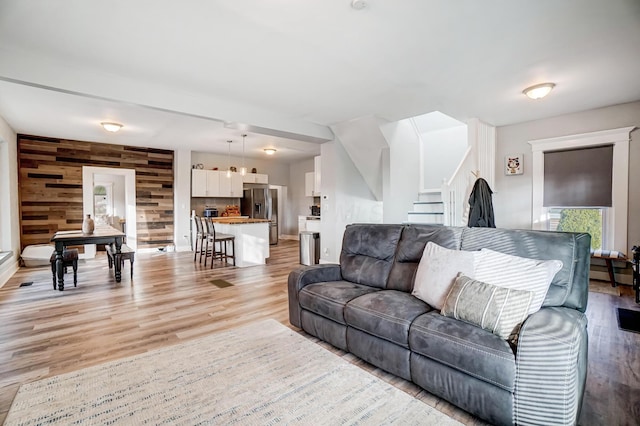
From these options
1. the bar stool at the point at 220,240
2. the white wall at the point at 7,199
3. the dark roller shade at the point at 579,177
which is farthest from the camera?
the bar stool at the point at 220,240

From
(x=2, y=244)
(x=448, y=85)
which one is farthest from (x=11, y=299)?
(x=448, y=85)

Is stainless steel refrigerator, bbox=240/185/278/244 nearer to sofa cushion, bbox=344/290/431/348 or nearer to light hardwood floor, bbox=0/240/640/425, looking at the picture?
light hardwood floor, bbox=0/240/640/425

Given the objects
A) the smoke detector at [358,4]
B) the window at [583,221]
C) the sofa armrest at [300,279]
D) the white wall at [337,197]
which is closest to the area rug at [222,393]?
the sofa armrest at [300,279]

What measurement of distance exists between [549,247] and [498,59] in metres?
2.05

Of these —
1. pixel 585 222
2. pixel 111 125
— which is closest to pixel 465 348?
pixel 585 222

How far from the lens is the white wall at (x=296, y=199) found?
989cm

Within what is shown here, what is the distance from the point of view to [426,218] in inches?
224

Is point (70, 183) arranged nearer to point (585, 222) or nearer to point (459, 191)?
point (459, 191)

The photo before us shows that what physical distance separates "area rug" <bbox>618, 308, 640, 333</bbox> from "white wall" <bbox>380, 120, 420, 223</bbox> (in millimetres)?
3304

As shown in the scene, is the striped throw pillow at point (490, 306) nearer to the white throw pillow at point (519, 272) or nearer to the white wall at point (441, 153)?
the white throw pillow at point (519, 272)

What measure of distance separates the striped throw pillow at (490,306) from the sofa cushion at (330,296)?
2.41 feet

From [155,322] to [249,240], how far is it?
2.93 meters

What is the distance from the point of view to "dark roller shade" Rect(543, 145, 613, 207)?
181 inches

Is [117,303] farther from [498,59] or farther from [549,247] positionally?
[498,59]
